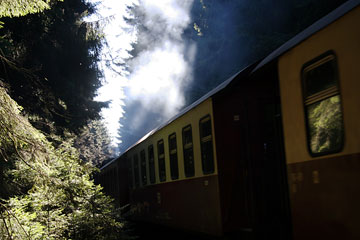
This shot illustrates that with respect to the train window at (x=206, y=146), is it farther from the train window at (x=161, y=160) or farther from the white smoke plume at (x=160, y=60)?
the white smoke plume at (x=160, y=60)

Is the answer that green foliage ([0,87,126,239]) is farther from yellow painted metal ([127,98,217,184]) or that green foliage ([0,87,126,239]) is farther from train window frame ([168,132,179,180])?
train window frame ([168,132,179,180])

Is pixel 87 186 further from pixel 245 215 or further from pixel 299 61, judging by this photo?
pixel 299 61

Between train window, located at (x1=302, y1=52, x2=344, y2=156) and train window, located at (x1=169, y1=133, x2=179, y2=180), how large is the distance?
5.19m

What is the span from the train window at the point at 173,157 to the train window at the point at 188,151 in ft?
2.46

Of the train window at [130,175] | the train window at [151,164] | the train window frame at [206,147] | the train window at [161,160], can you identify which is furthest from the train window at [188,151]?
the train window at [130,175]

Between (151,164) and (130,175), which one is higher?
(151,164)

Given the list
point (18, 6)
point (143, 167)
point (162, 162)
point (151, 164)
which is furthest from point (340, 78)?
point (143, 167)

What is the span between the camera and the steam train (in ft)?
14.0

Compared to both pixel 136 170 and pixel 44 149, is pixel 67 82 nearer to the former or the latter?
pixel 136 170

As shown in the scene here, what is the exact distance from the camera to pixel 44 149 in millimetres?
5348

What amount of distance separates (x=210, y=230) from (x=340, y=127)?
13.2 ft

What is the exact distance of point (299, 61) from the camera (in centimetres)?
513

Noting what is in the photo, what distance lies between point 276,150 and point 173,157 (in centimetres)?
329

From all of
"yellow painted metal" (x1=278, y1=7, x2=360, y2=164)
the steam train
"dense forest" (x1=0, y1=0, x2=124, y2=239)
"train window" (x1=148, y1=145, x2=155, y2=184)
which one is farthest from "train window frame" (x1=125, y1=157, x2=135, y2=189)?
"yellow painted metal" (x1=278, y1=7, x2=360, y2=164)
